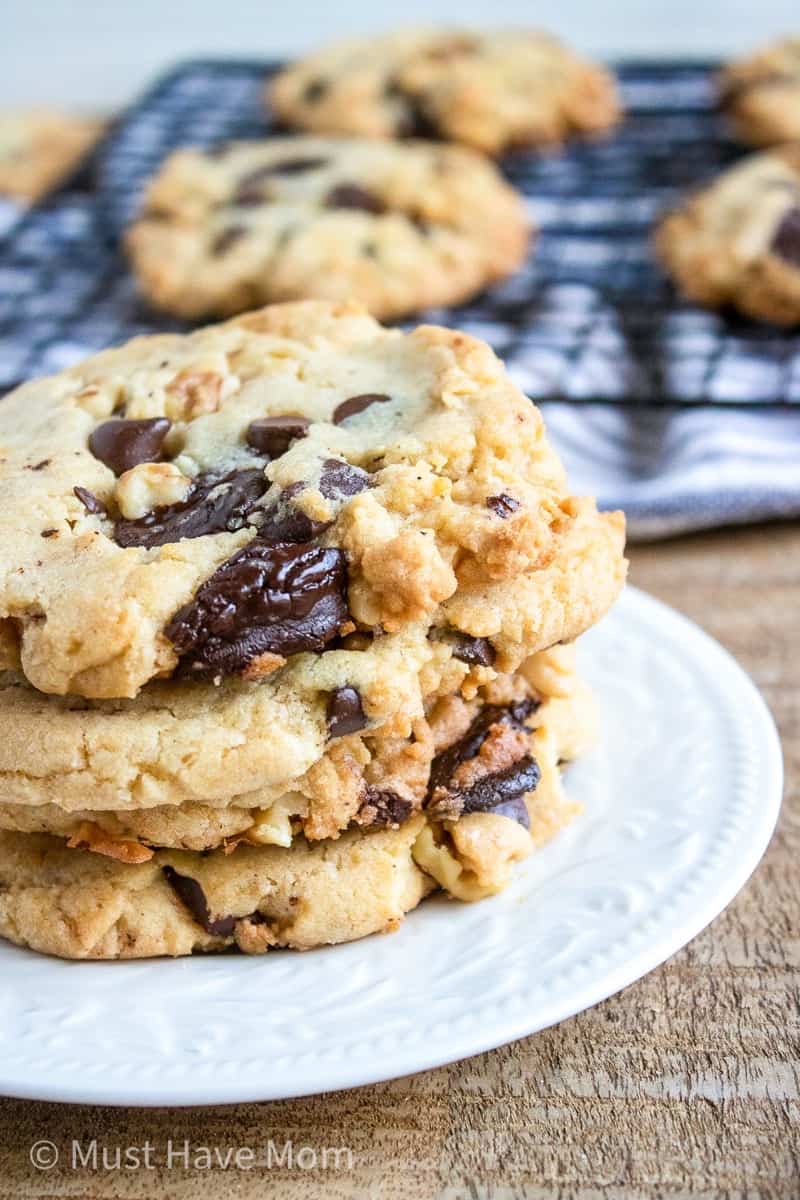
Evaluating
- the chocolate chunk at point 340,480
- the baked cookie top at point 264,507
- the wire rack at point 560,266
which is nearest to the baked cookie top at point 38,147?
the wire rack at point 560,266

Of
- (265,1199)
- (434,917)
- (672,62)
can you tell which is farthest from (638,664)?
(672,62)

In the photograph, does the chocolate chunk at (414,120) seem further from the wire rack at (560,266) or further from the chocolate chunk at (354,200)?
the chocolate chunk at (354,200)

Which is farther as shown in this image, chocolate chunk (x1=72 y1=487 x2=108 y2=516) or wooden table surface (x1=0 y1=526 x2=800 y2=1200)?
chocolate chunk (x1=72 y1=487 x2=108 y2=516)

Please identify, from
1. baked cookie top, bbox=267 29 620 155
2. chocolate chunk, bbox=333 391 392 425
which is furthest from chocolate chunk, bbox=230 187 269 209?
chocolate chunk, bbox=333 391 392 425

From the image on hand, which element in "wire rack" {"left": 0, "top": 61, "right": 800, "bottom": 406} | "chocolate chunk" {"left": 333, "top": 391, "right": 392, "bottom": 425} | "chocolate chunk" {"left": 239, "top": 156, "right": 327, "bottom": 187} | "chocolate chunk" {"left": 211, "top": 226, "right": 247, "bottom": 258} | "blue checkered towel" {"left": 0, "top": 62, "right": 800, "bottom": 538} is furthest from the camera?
"chocolate chunk" {"left": 239, "top": 156, "right": 327, "bottom": 187}

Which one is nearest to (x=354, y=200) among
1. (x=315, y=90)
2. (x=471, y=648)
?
(x=315, y=90)

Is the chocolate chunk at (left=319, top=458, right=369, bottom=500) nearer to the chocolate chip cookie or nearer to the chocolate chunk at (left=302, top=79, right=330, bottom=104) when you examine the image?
the chocolate chip cookie

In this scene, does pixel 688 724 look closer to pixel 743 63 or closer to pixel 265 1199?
pixel 265 1199

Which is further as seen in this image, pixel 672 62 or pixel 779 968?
pixel 672 62

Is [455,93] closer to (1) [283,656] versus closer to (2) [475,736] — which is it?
(2) [475,736]
